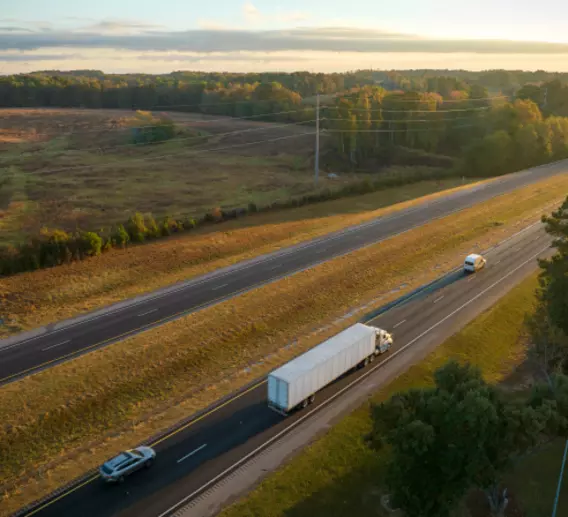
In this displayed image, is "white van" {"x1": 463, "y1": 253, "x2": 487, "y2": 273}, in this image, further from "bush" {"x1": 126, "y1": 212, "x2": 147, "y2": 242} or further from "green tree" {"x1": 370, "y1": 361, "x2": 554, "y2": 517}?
"bush" {"x1": 126, "y1": 212, "x2": 147, "y2": 242}

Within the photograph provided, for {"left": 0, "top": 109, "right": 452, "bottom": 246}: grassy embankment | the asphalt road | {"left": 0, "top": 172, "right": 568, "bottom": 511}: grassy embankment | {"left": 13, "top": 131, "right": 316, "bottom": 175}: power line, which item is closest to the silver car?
the asphalt road

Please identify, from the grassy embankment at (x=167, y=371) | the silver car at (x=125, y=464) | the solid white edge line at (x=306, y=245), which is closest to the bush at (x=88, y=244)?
the solid white edge line at (x=306, y=245)

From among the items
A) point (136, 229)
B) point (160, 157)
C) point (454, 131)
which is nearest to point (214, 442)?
point (136, 229)

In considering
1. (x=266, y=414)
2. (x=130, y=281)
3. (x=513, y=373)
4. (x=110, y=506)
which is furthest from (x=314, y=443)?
(x=130, y=281)

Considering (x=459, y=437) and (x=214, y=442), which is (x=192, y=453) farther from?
(x=459, y=437)

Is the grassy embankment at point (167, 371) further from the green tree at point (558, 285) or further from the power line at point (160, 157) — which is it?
the power line at point (160, 157)

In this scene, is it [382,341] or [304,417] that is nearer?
[304,417]

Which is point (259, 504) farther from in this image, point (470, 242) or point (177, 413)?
point (470, 242)
